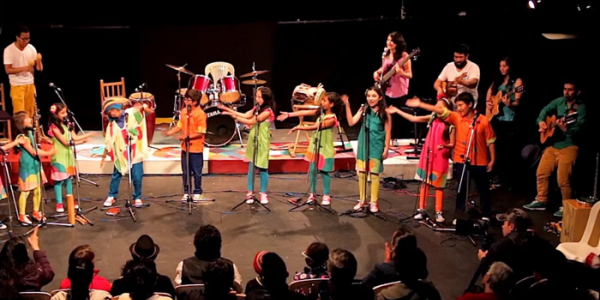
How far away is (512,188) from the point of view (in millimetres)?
9758

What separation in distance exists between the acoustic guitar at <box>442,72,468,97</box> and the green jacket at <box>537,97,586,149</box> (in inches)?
51.1

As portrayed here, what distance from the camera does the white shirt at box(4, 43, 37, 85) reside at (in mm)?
10031

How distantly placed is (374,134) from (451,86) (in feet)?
6.07

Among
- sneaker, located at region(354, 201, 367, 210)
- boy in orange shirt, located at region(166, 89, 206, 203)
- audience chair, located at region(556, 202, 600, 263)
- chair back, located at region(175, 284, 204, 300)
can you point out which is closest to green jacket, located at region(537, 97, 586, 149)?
audience chair, located at region(556, 202, 600, 263)

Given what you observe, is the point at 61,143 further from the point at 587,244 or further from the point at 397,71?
the point at 587,244

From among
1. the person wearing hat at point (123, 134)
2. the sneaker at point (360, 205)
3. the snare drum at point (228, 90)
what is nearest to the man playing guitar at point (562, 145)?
the sneaker at point (360, 205)

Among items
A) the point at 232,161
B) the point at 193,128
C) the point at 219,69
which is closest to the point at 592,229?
the point at 193,128

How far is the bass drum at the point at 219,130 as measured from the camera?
10.8 metres

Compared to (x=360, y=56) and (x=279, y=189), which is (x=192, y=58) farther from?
(x=279, y=189)

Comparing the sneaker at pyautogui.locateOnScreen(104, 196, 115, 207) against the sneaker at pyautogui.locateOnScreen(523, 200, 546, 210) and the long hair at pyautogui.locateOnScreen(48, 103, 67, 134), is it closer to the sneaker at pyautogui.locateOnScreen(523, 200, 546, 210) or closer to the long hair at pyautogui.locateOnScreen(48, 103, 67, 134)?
the long hair at pyautogui.locateOnScreen(48, 103, 67, 134)

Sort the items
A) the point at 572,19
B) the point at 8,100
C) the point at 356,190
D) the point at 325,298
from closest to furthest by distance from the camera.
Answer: the point at 325,298 → the point at 572,19 → the point at 356,190 → the point at 8,100

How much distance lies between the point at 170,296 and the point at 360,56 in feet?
27.5

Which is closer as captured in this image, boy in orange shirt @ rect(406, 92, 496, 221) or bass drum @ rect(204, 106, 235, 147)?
boy in orange shirt @ rect(406, 92, 496, 221)

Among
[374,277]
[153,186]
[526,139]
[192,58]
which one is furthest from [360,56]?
[374,277]
